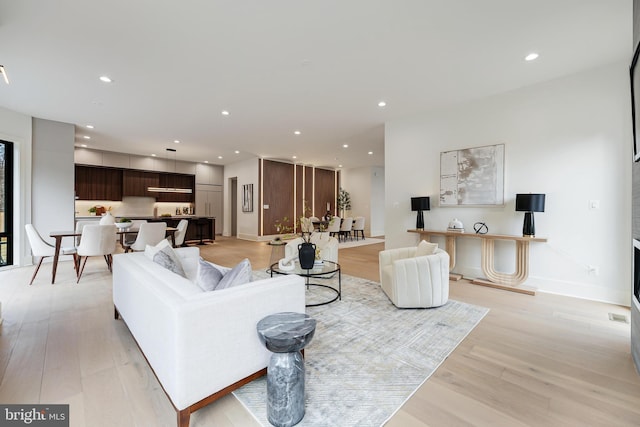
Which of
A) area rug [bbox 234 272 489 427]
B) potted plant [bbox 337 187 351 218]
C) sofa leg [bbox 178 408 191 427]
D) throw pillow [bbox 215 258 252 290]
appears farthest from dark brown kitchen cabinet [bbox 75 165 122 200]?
sofa leg [bbox 178 408 191 427]

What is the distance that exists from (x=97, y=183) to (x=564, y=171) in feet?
37.5

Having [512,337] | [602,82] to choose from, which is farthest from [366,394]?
[602,82]

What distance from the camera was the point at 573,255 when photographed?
361 centimetres

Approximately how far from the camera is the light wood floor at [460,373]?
1.53 meters

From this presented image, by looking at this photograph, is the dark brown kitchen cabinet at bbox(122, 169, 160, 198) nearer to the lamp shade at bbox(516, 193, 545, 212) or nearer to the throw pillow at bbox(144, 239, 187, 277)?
the throw pillow at bbox(144, 239, 187, 277)

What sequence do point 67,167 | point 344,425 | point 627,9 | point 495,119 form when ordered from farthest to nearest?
point 67,167 < point 495,119 < point 627,9 < point 344,425

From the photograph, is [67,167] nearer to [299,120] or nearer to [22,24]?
[22,24]

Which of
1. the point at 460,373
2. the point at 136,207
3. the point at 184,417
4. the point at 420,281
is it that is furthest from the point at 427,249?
the point at 136,207

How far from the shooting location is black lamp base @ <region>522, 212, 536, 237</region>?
3738 millimetres

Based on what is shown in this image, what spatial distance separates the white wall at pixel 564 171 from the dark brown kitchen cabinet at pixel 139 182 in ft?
30.3

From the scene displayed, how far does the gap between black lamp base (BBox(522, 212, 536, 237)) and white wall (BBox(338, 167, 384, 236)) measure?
25.0 feet

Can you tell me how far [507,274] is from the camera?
402 centimetres

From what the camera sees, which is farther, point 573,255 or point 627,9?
point 573,255

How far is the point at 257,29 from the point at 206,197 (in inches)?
351
